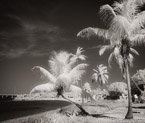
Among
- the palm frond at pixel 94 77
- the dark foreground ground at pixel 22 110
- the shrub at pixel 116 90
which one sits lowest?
the dark foreground ground at pixel 22 110

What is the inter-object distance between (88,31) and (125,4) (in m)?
3.69

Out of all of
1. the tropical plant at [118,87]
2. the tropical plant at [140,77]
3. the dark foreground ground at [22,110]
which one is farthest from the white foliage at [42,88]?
the tropical plant at [118,87]

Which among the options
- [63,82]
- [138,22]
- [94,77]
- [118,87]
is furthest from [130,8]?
[94,77]

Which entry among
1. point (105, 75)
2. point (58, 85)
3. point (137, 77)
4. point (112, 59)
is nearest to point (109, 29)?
point (58, 85)

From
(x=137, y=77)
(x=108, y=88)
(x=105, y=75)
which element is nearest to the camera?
(x=137, y=77)

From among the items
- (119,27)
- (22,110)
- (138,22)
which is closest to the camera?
(138,22)

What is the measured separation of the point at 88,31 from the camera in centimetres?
1616

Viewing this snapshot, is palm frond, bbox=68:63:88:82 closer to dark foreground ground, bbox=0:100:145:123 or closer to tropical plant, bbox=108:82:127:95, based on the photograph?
dark foreground ground, bbox=0:100:145:123

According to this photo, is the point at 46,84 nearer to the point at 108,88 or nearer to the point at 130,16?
the point at 130,16

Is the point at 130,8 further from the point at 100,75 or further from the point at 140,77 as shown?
the point at 100,75

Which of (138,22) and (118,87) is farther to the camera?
(118,87)

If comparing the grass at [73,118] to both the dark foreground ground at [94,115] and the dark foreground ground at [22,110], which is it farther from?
the dark foreground ground at [22,110]

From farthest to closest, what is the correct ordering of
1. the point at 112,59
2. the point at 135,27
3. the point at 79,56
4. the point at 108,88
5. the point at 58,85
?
the point at 108,88, the point at 79,56, the point at 112,59, the point at 58,85, the point at 135,27

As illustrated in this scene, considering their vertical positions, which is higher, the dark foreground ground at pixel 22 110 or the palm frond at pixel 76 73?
the palm frond at pixel 76 73
